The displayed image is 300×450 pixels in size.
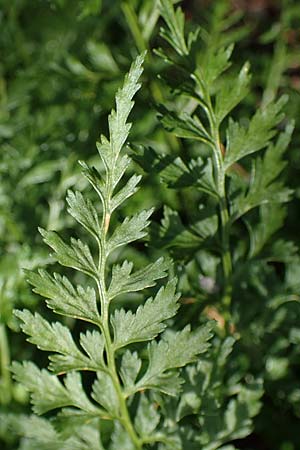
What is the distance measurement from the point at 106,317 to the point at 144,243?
0.27 m

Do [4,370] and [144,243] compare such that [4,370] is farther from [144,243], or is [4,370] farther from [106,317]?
[106,317]

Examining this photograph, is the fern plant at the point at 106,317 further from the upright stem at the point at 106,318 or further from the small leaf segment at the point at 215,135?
the small leaf segment at the point at 215,135

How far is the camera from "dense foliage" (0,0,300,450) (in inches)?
36.2

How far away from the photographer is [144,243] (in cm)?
117

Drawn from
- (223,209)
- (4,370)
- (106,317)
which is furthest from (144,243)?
(4,370)

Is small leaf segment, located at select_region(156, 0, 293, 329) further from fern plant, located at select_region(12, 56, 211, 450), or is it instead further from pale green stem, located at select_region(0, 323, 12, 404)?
pale green stem, located at select_region(0, 323, 12, 404)

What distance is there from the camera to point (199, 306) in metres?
1.29

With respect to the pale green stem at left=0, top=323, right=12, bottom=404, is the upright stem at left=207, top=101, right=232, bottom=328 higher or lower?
higher

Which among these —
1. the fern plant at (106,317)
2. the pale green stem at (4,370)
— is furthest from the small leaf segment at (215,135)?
the pale green stem at (4,370)

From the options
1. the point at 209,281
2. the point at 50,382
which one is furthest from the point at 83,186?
the point at 50,382

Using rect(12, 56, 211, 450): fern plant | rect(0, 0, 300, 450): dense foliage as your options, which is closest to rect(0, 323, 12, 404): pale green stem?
rect(0, 0, 300, 450): dense foliage

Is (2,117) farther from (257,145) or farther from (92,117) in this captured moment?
(257,145)

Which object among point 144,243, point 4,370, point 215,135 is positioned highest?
point 215,135

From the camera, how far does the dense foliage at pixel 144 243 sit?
0.92m
